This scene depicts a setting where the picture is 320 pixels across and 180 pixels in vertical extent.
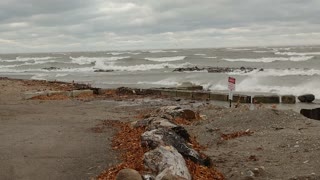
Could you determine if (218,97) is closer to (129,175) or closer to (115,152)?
(115,152)

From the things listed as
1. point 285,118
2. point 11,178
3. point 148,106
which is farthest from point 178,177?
point 148,106

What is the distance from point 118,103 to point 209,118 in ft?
22.7

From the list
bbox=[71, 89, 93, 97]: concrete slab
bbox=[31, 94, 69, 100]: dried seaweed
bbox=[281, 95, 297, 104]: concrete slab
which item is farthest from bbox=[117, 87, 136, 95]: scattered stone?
bbox=[281, 95, 297, 104]: concrete slab

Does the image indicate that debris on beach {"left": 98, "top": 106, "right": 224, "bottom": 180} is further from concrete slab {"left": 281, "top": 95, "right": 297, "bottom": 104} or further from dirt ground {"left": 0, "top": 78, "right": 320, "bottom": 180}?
concrete slab {"left": 281, "top": 95, "right": 297, "bottom": 104}

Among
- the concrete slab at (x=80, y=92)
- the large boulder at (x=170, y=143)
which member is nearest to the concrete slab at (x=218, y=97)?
the concrete slab at (x=80, y=92)

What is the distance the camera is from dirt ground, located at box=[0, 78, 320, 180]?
7.12 m

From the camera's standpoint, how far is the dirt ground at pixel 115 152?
7.12 meters

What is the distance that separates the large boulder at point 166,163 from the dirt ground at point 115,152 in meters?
1.07

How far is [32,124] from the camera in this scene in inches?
484

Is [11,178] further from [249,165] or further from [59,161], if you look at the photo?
[249,165]

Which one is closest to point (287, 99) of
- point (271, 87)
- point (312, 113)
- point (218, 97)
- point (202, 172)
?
point (218, 97)

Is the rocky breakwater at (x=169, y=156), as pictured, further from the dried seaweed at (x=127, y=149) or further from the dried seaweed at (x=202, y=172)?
the dried seaweed at (x=127, y=149)

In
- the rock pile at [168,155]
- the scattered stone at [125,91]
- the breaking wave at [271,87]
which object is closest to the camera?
the rock pile at [168,155]

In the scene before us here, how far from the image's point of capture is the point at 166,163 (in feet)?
19.9
